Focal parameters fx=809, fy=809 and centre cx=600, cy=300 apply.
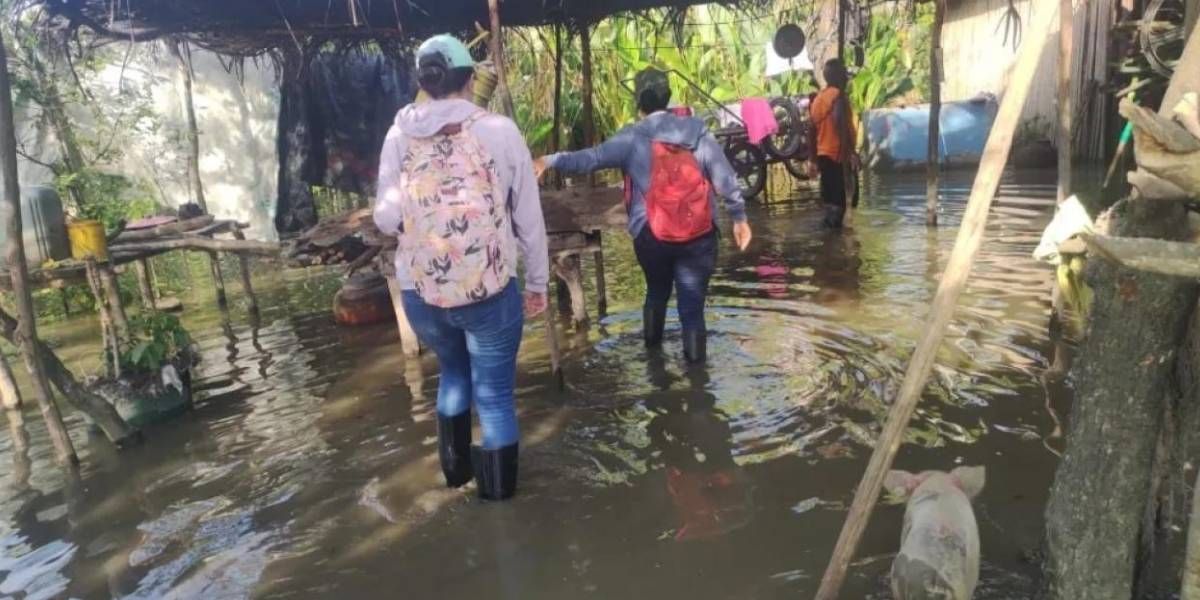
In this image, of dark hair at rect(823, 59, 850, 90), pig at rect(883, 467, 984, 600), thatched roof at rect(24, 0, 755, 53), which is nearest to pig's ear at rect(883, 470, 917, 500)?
pig at rect(883, 467, 984, 600)

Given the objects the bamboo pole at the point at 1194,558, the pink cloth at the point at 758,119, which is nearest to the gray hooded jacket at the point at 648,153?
the bamboo pole at the point at 1194,558

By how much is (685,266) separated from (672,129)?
0.84m

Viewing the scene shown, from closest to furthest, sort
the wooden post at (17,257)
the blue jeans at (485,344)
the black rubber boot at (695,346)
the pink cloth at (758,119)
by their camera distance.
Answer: the blue jeans at (485,344)
the wooden post at (17,257)
the black rubber boot at (695,346)
the pink cloth at (758,119)

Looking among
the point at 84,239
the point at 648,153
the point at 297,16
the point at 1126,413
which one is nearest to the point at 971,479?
the point at 1126,413

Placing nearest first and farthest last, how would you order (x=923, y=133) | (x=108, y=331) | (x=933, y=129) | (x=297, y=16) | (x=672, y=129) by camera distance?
(x=672, y=129), (x=108, y=331), (x=297, y=16), (x=933, y=129), (x=923, y=133)

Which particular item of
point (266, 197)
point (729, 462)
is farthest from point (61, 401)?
point (266, 197)

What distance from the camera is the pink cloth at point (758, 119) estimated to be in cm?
1180

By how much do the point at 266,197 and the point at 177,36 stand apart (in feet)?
24.7

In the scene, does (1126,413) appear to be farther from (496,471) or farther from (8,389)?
(8,389)

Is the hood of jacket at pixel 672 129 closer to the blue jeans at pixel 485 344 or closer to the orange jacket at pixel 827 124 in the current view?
the blue jeans at pixel 485 344

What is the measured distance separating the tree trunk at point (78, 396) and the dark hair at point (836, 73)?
7.87 meters

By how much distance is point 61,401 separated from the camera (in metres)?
5.97

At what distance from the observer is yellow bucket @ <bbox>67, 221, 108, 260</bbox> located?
5.51m

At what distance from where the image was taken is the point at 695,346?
5305mm
